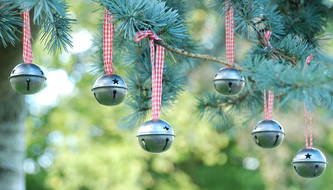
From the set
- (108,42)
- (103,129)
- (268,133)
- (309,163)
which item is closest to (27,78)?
(108,42)

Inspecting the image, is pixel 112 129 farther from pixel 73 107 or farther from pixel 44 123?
pixel 44 123

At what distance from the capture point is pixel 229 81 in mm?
1543

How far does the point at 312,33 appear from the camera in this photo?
2.01 metres

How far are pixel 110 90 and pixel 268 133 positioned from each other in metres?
0.41

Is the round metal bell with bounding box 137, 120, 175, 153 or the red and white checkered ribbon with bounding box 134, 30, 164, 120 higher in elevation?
the red and white checkered ribbon with bounding box 134, 30, 164, 120

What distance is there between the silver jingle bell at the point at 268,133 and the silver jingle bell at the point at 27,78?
0.54 meters

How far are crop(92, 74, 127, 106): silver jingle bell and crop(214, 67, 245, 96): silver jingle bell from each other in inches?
9.2

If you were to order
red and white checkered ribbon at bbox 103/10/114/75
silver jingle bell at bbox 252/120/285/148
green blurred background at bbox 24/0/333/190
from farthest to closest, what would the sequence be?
1. green blurred background at bbox 24/0/333/190
2. silver jingle bell at bbox 252/120/285/148
3. red and white checkered ribbon at bbox 103/10/114/75

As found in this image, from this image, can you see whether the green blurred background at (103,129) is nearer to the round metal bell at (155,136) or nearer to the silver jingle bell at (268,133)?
the silver jingle bell at (268,133)

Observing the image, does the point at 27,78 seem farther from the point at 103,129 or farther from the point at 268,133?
the point at 103,129

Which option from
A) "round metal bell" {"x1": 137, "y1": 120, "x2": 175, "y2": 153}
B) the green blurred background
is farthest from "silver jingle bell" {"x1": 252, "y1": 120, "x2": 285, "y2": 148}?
the green blurred background

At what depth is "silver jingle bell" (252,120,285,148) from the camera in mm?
1604

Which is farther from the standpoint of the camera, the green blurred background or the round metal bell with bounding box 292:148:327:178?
the green blurred background

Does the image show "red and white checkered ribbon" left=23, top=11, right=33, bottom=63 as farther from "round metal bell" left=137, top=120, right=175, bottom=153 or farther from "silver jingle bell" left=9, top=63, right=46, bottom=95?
"round metal bell" left=137, top=120, right=175, bottom=153
